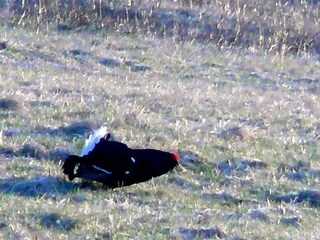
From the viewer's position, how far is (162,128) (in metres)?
8.62

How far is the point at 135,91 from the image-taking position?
10.2 m

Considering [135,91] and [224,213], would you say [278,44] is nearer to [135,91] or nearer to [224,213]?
[135,91]

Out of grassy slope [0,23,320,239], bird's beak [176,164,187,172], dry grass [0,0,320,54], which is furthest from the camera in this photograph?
dry grass [0,0,320,54]

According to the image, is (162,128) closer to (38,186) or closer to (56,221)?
(38,186)

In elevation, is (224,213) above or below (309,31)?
above

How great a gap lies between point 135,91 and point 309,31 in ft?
17.7

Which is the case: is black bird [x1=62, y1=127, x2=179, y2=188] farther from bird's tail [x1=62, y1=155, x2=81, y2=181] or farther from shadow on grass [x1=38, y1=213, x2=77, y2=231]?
shadow on grass [x1=38, y1=213, x2=77, y2=231]

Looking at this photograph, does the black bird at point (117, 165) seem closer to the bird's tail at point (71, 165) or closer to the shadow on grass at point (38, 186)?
the bird's tail at point (71, 165)

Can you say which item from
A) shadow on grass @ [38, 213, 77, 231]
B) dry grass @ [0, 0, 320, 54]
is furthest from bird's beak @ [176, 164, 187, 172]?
dry grass @ [0, 0, 320, 54]

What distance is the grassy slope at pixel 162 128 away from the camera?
6113 millimetres

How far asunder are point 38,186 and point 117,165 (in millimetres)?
556

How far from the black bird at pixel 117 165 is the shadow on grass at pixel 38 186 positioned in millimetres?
110

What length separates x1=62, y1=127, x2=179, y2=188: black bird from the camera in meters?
6.63

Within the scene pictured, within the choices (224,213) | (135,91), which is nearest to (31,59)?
(135,91)
